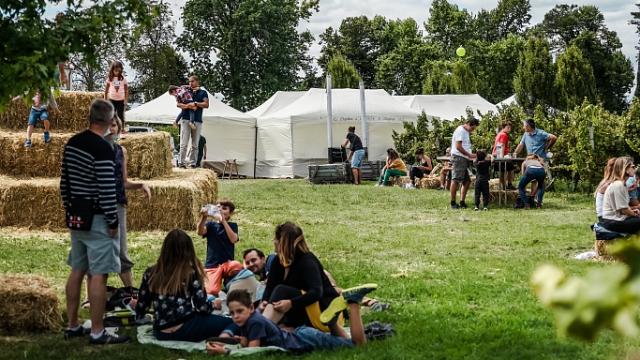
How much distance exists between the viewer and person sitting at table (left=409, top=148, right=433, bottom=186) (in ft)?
74.6

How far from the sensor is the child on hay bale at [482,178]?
15938 mm

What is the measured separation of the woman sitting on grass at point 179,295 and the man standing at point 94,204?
360 mm

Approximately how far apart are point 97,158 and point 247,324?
1.68 m

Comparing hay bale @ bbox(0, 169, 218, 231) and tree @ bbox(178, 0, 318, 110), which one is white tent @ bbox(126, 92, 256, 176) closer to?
hay bale @ bbox(0, 169, 218, 231)

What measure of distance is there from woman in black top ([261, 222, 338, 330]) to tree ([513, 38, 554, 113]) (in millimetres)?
42858

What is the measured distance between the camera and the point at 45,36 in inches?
223

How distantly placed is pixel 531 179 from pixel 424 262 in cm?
728

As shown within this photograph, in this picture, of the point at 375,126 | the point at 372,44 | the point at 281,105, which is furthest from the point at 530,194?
the point at 372,44

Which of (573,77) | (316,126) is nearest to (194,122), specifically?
(316,126)

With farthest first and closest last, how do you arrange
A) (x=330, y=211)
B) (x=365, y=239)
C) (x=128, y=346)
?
(x=330, y=211) → (x=365, y=239) → (x=128, y=346)

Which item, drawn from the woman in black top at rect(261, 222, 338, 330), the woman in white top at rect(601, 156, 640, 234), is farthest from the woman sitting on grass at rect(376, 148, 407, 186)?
the woman in black top at rect(261, 222, 338, 330)

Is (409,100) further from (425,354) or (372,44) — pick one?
(372,44)

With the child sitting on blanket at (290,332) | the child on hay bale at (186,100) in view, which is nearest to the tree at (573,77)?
the child on hay bale at (186,100)

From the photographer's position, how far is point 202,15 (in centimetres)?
5131
